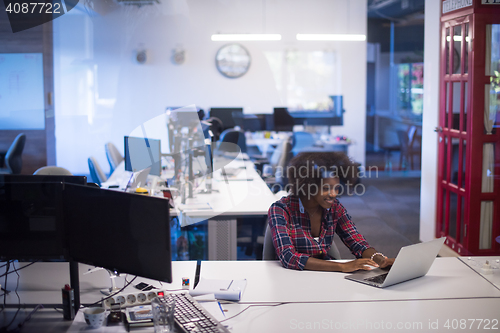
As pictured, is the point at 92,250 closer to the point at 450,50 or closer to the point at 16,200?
the point at 16,200

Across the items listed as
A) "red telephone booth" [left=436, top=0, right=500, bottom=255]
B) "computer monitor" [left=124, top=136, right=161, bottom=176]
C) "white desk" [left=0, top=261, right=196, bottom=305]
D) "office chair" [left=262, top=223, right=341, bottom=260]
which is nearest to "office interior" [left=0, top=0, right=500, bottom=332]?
"red telephone booth" [left=436, top=0, right=500, bottom=255]

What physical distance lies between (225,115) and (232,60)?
74 cm

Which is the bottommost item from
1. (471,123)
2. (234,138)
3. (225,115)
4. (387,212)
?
(387,212)

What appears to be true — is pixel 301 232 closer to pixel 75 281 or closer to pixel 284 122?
pixel 75 281

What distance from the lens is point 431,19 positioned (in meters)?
4.26

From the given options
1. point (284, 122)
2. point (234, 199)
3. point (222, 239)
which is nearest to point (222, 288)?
point (222, 239)

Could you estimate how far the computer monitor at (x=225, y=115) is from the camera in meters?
6.24

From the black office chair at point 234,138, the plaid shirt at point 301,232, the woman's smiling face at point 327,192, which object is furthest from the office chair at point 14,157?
the woman's smiling face at point 327,192

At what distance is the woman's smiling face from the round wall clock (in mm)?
4264

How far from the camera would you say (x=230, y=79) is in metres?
6.30

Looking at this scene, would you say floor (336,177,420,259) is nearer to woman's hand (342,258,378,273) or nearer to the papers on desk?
woman's hand (342,258,378,273)

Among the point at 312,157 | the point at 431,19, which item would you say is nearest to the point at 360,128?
the point at 431,19

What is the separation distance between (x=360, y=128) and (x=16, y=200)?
5.29 meters

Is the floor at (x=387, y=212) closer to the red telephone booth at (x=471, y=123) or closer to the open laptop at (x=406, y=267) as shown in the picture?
the red telephone booth at (x=471, y=123)
